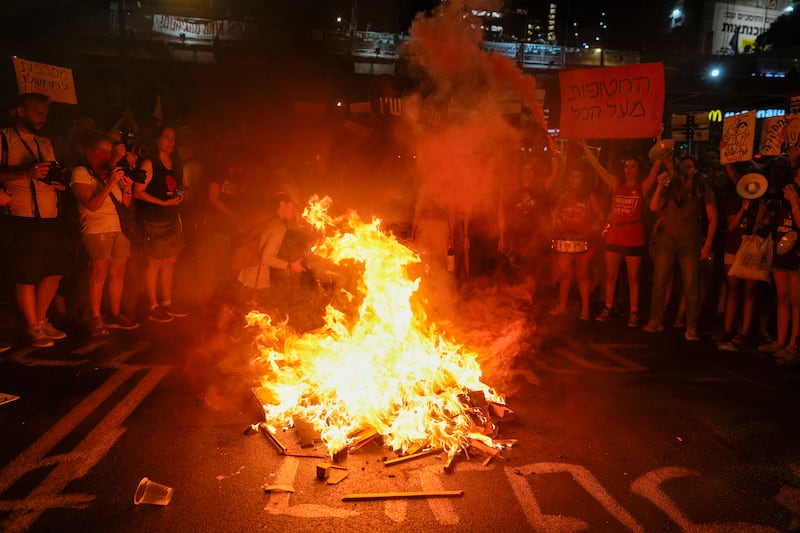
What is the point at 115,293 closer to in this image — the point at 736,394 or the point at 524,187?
the point at 524,187

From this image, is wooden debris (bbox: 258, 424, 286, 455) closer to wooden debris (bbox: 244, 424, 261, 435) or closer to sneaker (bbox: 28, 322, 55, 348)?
wooden debris (bbox: 244, 424, 261, 435)

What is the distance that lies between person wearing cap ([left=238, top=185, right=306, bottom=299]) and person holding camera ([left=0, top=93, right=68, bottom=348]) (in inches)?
84.7

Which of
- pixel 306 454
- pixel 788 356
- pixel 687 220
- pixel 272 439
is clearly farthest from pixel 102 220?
pixel 788 356

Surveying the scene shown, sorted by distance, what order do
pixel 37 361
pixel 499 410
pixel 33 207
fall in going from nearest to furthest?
1. pixel 499 410
2. pixel 37 361
3. pixel 33 207

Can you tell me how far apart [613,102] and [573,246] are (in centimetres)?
220

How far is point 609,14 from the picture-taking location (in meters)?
28.7

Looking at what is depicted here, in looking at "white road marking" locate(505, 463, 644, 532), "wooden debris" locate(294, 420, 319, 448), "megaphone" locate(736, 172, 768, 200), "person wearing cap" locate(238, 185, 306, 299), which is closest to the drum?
"megaphone" locate(736, 172, 768, 200)

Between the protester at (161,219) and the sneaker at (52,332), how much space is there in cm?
112

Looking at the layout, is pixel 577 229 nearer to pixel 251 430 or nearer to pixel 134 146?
pixel 251 430

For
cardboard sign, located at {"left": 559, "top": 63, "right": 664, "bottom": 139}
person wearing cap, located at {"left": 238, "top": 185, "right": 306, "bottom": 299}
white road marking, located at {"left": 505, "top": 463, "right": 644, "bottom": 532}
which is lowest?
white road marking, located at {"left": 505, "top": 463, "right": 644, "bottom": 532}

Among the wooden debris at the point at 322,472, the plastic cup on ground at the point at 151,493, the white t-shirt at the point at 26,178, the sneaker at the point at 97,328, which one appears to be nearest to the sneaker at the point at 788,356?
the wooden debris at the point at 322,472

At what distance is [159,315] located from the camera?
7.18m

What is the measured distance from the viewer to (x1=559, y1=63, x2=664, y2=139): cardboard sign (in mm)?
7391

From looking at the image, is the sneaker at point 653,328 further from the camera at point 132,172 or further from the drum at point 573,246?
the camera at point 132,172
